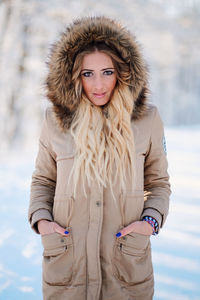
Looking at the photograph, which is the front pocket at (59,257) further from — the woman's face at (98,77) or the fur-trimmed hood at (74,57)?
the woman's face at (98,77)

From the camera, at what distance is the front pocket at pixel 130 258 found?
1.93 m

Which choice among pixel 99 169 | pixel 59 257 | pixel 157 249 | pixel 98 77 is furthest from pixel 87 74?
pixel 157 249

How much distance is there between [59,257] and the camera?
1.95 m

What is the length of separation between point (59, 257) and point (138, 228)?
51cm

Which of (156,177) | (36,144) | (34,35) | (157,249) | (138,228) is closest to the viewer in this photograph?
(138,228)

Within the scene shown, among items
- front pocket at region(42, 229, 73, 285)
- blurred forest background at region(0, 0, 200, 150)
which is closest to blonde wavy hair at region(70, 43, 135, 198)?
front pocket at region(42, 229, 73, 285)

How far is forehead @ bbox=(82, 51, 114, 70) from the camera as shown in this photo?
6.55 ft

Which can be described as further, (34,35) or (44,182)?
(34,35)

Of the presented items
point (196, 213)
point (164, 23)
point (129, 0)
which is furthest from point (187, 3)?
point (196, 213)

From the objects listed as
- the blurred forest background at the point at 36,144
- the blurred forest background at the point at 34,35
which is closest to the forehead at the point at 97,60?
the blurred forest background at the point at 36,144

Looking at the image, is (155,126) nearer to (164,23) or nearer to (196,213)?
(196,213)

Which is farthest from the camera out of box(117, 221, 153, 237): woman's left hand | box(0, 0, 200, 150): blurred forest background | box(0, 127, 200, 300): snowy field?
box(0, 0, 200, 150): blurred forest background

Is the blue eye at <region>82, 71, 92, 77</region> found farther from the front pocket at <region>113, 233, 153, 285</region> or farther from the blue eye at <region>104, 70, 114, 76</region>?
the front pocket at <region>113, 233, 153, 285</region>

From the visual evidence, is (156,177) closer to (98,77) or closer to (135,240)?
(135,240)
